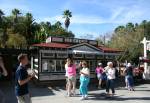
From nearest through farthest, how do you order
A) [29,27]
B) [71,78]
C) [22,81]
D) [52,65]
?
[22,81] < [71,78] < [52,65] < [29,27]

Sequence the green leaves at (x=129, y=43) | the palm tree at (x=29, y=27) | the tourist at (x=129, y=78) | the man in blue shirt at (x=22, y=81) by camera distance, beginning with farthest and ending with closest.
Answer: the palm tree at (x=29, y=27) < the green leaves at (x=129, y=43) < the tourist at (x=129, y=78) < the man in blue shirt at (x=22, y=81)

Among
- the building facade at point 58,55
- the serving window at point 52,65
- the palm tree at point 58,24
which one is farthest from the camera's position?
the palm tree at point 58,24

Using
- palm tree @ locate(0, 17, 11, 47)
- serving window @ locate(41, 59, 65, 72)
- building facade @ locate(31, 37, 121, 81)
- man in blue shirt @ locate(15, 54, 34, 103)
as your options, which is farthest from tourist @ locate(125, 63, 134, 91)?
palm tree @ locate(0, 17, 11, 47)

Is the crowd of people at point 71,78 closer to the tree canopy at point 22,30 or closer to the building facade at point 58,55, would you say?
the building facade at point 58,55

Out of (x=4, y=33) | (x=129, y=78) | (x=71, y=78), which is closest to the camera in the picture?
(x=71, y=78)

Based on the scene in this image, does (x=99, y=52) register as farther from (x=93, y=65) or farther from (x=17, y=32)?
(x=17, y=32)

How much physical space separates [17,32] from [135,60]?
20.3m

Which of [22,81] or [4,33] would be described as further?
[4,33]

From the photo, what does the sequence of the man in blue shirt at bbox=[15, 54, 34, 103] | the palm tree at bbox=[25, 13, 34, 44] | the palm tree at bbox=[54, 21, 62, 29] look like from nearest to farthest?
the man in blue shirt at bbox=[15, 54, 34, 103] → the palm tree at bbox=[25, 13, 34, 44] → the palm tree at bbox=[54, 21, 62, 29]

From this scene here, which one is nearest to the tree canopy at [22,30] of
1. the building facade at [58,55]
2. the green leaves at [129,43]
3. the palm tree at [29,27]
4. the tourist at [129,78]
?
the palm tree at [29,27]

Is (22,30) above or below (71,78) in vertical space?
above

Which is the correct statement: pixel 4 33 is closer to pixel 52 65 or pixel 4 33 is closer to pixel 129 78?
pixel 52 65

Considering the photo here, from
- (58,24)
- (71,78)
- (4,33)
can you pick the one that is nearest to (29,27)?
(4,33)

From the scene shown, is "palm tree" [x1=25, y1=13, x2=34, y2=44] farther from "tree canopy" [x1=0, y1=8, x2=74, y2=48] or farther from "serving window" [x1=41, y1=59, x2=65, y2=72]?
"serving window" [x1=41, y1=59, x2=65, y2=72]
